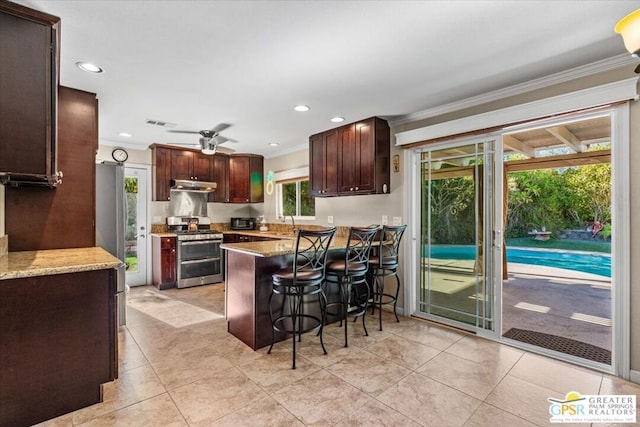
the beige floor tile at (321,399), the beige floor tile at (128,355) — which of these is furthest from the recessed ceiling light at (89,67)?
the beige floor tile at (321,399)

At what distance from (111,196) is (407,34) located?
3.24 metres

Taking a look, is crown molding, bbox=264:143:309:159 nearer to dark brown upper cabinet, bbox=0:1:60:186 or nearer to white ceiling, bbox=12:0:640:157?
white ceiling, bbox=12:0:640:157

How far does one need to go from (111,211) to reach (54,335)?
172cm

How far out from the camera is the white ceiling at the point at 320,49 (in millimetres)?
1779

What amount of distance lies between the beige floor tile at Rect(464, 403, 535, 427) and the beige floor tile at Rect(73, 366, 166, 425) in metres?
2.07

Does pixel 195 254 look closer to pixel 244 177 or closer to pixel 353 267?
pixel 244 177

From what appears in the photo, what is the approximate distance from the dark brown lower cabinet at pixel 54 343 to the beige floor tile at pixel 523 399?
102 inches

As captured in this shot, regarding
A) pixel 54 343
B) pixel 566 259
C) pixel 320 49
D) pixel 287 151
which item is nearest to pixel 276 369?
pixel 54 343

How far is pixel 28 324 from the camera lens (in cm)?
176

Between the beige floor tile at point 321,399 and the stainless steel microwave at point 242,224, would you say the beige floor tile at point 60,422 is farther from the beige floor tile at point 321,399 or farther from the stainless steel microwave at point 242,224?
the stainless steel microwave at point 242,224

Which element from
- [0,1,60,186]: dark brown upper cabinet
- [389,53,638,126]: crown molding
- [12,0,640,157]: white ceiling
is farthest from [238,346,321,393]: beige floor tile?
[389,53,638,126]: crown molding

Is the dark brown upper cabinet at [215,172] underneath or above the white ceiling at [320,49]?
underneath

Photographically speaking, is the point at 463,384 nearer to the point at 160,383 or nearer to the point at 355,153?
the point at 160,383

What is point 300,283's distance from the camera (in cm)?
261
